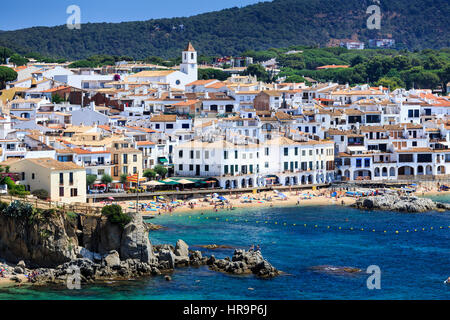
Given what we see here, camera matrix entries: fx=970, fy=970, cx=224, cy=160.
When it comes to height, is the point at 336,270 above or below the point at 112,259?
below

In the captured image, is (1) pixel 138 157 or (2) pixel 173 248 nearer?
(2) pixel 173 248

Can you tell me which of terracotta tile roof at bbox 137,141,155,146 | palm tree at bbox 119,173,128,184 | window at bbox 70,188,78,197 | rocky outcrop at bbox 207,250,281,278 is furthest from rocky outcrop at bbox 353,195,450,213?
rocky outcrop at bbox 207,250,281,278

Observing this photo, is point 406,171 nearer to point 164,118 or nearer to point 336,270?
point 164,118

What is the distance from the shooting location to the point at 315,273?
4934 cm

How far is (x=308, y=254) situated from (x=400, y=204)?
21.2m

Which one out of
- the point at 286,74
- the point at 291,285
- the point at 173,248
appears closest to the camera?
the point at 291,285

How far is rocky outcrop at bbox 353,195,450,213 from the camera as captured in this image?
240 feet

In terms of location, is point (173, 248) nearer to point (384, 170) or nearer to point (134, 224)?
point (134, 224)

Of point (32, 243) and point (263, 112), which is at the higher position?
point (263, 112)

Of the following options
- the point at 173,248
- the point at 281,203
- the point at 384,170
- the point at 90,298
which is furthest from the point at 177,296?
the point at 384,170

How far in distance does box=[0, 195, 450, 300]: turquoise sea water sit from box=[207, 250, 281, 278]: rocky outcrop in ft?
2.01

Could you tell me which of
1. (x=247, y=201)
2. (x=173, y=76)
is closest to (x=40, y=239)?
(x=247, y=201)

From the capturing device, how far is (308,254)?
179 feet
